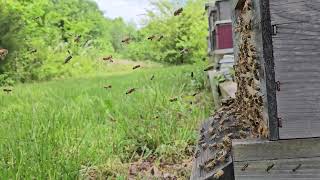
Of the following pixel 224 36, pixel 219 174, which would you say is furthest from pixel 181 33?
pixel 219 174

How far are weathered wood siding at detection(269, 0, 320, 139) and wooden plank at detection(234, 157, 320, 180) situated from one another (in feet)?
0.29

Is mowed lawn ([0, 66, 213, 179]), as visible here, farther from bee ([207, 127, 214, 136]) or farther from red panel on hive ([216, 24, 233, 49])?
red panel on hive ([216, 24, 233, 49])

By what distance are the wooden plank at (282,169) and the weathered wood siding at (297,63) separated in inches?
3.5

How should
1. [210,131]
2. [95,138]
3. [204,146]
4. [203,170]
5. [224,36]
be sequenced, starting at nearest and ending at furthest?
[203,170] → [204,146] → [210,131] → [95,138] → [224,36]

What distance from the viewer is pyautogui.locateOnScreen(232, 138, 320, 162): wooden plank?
1.54 m

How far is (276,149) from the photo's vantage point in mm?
1548

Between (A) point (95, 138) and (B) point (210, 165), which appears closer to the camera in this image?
(B) point (210, 165)

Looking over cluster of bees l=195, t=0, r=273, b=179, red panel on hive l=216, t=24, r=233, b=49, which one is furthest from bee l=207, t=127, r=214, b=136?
red panel on hive l=216, t=24, r=233, b=49

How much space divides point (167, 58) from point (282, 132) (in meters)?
21.1

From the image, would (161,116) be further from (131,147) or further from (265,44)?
(265,44)

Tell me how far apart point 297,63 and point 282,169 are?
316mm

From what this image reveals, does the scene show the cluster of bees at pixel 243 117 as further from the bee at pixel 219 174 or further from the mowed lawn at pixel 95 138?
the mowed lawn at pixel 95 138

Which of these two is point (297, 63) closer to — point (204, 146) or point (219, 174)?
point (219, 174)

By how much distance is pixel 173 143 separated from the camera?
386cm
